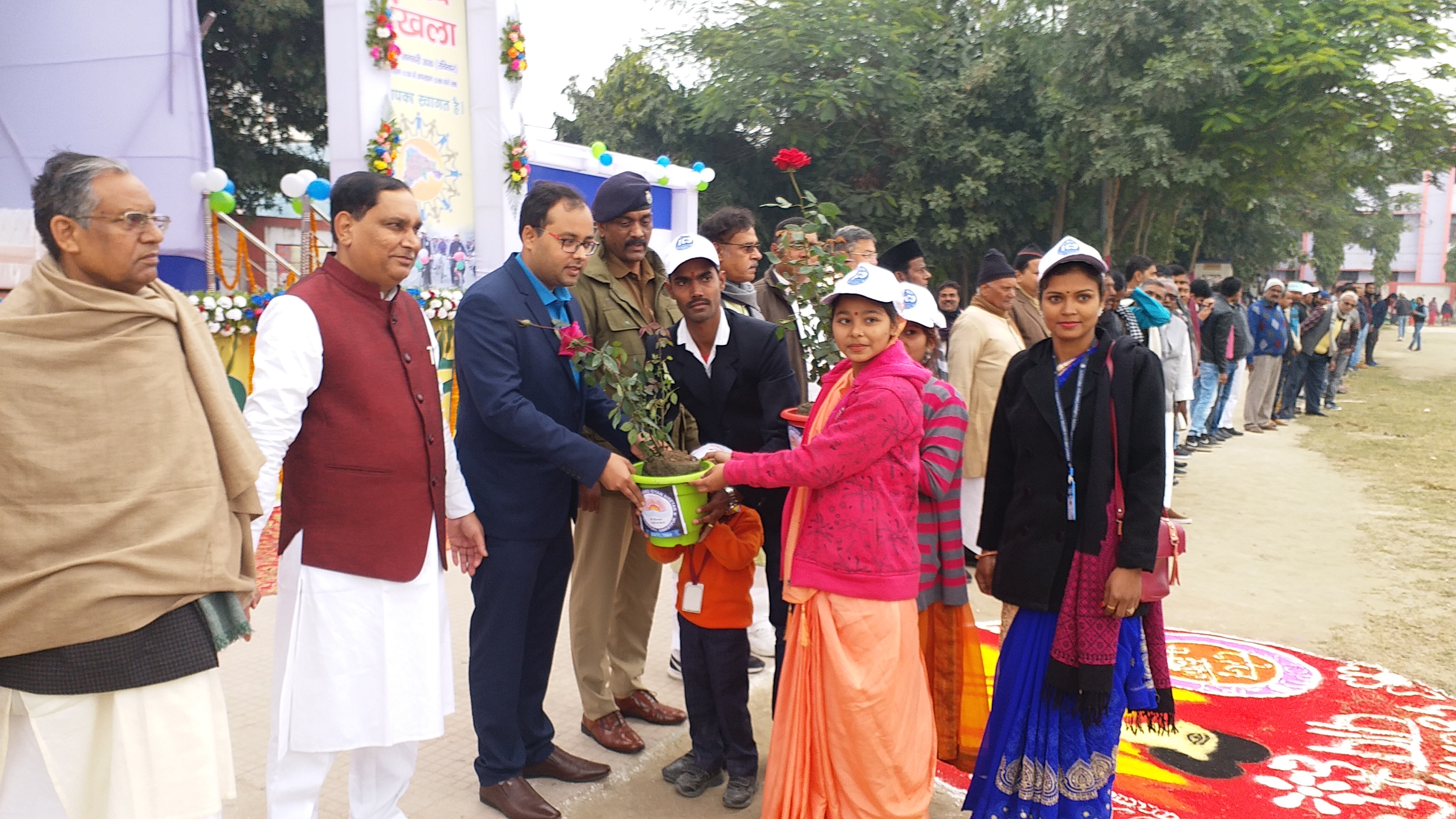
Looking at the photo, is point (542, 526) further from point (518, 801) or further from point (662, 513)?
point (518, 801)

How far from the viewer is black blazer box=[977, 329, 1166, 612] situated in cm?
275

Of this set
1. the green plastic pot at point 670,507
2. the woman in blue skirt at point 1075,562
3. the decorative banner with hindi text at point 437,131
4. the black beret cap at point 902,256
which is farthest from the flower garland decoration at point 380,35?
the woman in blue skirt at point 1075,562

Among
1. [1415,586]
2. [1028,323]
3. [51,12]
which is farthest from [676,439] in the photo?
[51,12]

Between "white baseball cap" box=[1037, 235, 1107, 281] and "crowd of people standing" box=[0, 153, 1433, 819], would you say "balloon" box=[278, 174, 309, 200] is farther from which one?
"white baseball cap" box=[1037, 235, 1107, 281]

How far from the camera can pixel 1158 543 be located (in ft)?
9.09

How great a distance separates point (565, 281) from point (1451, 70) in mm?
15745

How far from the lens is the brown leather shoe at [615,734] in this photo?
373cm

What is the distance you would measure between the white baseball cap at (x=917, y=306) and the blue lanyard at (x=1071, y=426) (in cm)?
53

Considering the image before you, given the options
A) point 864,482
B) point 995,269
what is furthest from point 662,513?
point 995,269

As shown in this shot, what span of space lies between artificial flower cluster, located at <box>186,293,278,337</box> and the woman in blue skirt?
17.7 feet

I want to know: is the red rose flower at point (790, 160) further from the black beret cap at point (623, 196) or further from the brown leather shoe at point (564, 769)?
the brown leather shoe at point (564, 769)

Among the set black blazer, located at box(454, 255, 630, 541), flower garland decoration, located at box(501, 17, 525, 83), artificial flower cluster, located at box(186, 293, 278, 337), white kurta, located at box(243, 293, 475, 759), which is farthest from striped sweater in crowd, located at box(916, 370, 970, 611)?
flower garland decoration, located at box(501, 17, 525, 83)

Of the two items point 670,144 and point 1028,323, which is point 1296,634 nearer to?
point 1028,323

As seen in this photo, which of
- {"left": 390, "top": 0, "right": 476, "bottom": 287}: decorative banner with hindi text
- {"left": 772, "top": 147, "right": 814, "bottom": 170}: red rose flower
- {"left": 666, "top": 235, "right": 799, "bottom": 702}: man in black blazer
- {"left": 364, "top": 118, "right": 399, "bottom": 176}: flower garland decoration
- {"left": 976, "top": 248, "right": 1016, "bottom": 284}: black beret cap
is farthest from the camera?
{"left": 390, "top": 0, "right": 476, "bottom": 287}: decorative banner with hindi text
